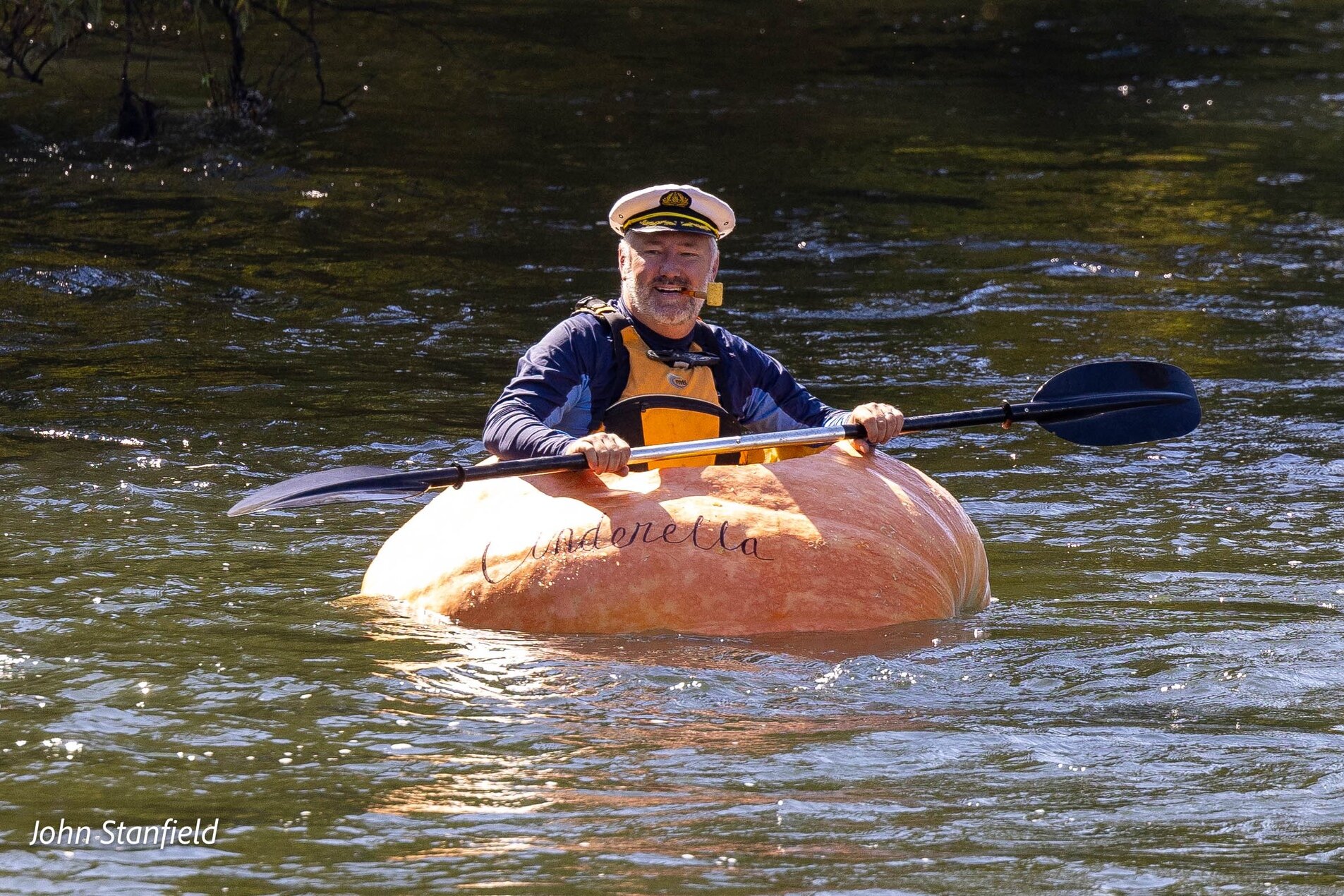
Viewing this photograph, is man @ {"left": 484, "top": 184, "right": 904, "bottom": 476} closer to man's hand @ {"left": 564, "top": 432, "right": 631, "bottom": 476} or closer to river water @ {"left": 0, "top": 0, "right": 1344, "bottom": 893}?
man's hand @ {"left": 564, "top": 432, "right": 631, "bottom": 476}

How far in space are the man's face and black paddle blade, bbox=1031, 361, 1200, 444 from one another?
1.22 meters

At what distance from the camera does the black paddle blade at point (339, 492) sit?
17.3 feet

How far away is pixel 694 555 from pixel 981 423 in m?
1.51

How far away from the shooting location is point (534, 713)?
4.30 meters

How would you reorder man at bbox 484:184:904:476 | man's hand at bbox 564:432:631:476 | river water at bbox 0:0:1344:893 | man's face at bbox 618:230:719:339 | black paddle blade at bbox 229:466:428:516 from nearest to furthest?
river water at bbox 0:0:1344:893, man's hand at bbox 564:432:631:476, black paddle blade at bbox 229:466:428:516, man at bbox 484:184:904:476, man's face at bbox 618:230:719:339

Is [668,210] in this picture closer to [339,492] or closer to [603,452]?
[603,452]

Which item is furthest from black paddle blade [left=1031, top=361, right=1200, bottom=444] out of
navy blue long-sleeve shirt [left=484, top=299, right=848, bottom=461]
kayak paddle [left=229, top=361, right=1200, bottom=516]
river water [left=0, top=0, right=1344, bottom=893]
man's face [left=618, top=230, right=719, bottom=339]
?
man's face [left=618, top=230, right=719, bottom=339]

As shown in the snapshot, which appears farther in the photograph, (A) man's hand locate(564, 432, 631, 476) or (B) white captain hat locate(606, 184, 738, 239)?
(B) white captain hat locate(606, 184, 738, 239)

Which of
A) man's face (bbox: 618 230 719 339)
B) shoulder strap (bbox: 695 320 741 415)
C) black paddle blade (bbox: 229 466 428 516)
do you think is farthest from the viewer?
shoulder strap (bbox: 695 320 741 415)

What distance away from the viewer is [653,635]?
4.83 m

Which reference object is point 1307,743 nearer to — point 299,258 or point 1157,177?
point 299,258

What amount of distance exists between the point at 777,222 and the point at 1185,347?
389 cm

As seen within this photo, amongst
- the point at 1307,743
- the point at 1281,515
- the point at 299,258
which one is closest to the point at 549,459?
the point at 1307,743

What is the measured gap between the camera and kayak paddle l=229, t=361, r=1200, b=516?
16.8 feet
